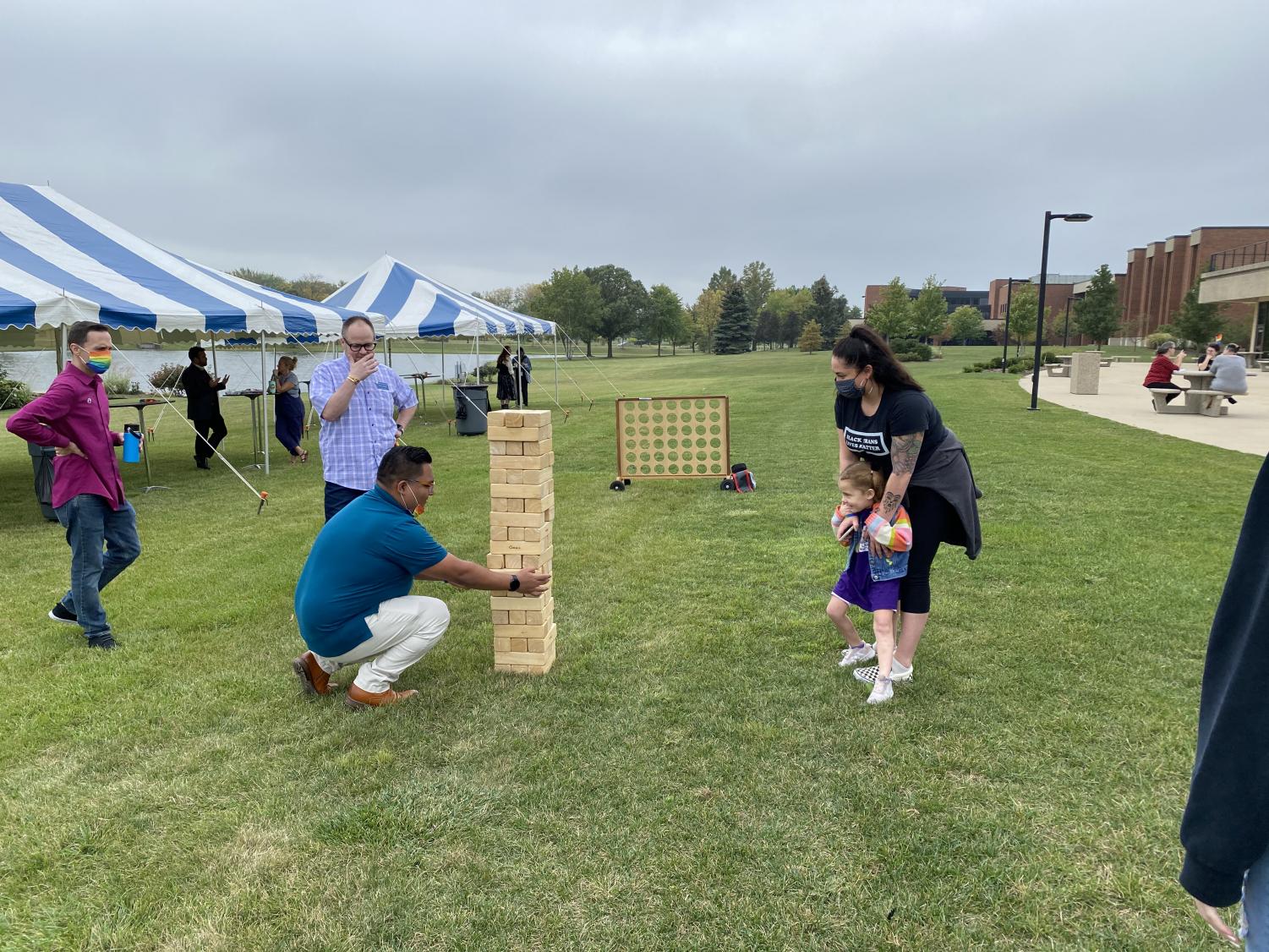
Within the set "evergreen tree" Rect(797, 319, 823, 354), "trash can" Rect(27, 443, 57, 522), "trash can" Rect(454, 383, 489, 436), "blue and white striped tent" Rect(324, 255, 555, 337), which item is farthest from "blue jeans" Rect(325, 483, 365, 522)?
"evergreen tree" Rect(797, 319, 823, 354)

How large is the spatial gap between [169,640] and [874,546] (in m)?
4.38

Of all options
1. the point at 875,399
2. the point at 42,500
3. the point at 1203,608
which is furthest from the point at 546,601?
the point at 42,500

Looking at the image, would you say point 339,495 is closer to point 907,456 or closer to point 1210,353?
point 907,456

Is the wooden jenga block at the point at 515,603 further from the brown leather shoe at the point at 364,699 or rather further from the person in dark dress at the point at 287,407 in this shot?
the person in dark dress at the point at 287,407

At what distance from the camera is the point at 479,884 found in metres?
2.75

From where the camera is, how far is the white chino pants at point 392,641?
3961 mm

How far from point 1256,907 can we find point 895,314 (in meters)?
62.0

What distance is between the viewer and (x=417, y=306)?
16.4 meters

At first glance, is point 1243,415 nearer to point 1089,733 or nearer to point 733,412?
point 733,412

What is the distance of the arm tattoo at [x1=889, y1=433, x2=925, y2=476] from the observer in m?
3.74

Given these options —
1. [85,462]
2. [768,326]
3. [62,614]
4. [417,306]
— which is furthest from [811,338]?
[85,462]

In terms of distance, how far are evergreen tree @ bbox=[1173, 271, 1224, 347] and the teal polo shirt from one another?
2171 inches

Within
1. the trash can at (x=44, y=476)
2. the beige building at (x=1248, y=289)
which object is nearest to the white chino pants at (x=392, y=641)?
the trash can at (x=44, y=476)

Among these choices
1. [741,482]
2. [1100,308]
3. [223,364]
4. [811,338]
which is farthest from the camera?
[811,338]
